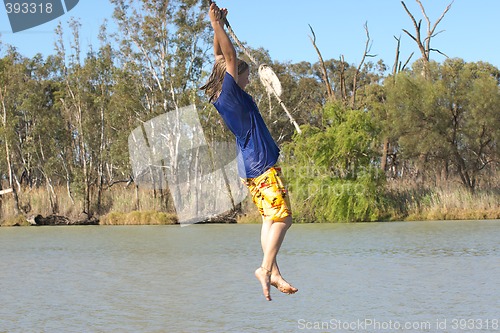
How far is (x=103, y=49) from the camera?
111 ft

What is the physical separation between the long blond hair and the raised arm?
0.06m

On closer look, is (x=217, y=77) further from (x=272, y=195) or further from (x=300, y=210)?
(x=300, y=210)

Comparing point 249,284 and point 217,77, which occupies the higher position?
point 217,77

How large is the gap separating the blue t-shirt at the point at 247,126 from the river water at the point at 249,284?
3500 mm

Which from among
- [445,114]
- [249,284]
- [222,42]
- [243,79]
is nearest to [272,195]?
[243,79]

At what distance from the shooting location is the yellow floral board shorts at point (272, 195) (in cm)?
408

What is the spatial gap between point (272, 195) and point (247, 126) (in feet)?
1.25

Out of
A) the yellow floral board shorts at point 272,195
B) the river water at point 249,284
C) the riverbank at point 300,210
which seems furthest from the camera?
the riverbank at point 300,210

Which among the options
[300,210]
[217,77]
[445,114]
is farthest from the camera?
[445,114]

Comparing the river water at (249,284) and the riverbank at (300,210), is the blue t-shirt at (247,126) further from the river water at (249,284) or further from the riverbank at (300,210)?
A: the riverbank at (300,210)

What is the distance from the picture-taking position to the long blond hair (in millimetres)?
4109

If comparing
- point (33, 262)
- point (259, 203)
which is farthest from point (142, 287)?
point (259, 203)

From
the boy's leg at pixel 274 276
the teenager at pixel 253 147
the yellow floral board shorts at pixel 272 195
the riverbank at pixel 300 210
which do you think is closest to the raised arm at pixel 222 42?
the teenager at pixel 253 147

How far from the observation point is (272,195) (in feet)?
13.4
